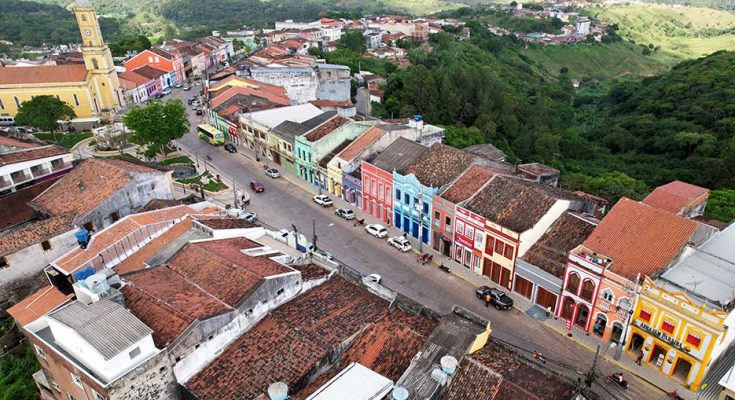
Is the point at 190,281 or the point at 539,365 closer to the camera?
the point at 539,365

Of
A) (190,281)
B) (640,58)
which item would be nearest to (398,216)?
(190,281)

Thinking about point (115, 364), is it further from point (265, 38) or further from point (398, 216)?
point (265, 38)

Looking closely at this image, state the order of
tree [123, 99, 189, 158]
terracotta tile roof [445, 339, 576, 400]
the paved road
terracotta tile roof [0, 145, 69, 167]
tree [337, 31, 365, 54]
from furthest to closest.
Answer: tree [337, 31, 365, 54]
tree [123, 99, 189, 158]
terracotta tile roof [0, 145, 69, 167]
the paved road
terracotta tile roof [445, 339, 576, 400]

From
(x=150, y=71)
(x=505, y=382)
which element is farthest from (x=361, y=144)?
(x=150, y=71)

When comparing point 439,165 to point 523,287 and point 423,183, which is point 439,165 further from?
point 523,287

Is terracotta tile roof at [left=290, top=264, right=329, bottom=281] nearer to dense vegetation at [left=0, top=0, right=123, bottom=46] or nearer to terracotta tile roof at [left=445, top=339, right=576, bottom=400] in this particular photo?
terracotta tile roof at [left=445, top=339, right=576, bottom=400]

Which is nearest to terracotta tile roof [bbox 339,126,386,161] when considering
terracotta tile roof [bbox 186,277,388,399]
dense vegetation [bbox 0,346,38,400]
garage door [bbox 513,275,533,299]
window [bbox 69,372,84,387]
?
garage door [bbox 513,275,533,299]

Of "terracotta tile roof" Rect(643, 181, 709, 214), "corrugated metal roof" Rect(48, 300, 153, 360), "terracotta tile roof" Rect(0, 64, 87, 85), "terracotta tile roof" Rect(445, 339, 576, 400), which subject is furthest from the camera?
"terracotta tile roof" Rect(0, 64, 87, 85)
